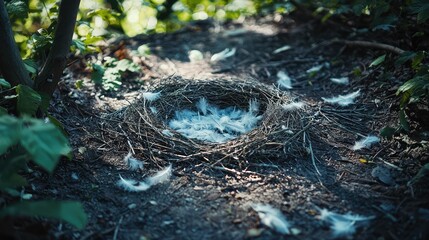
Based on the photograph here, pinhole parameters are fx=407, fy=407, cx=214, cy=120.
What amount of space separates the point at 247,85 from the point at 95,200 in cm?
156

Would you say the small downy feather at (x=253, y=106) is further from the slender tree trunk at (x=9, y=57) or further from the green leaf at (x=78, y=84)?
the slender tree trunk at (x=9, y=57)

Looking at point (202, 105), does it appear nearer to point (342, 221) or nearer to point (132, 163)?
point (132, 163)

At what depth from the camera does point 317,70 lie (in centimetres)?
376

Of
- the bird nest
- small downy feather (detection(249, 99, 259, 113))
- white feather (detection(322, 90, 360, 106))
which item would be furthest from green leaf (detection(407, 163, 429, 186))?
small downy feather (detection(249, 99, 259, 113))

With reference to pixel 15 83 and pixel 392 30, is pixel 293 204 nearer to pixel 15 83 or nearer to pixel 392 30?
pixel 15 83

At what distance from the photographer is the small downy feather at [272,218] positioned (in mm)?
1911

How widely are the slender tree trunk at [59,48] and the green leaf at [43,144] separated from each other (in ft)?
2.97

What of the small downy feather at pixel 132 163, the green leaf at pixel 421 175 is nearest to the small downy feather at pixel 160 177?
the small downy feather at pixel 132 163

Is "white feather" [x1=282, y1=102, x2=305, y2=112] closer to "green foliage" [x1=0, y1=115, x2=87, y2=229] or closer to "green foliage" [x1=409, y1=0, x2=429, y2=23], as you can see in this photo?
"green foliage" [x1=409, y1=0, x2=429, y2=23]

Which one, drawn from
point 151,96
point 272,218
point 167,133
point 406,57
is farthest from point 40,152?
point 406,57

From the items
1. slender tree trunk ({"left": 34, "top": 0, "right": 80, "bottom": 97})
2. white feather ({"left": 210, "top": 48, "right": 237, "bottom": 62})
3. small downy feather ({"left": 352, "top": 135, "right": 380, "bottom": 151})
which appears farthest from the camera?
white feather ({"left": 210, "top": 48, "right": 237, "bottom": 62})

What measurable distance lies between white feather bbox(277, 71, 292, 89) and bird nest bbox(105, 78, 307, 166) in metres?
0.30

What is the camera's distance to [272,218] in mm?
1953

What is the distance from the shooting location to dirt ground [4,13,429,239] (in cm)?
194
